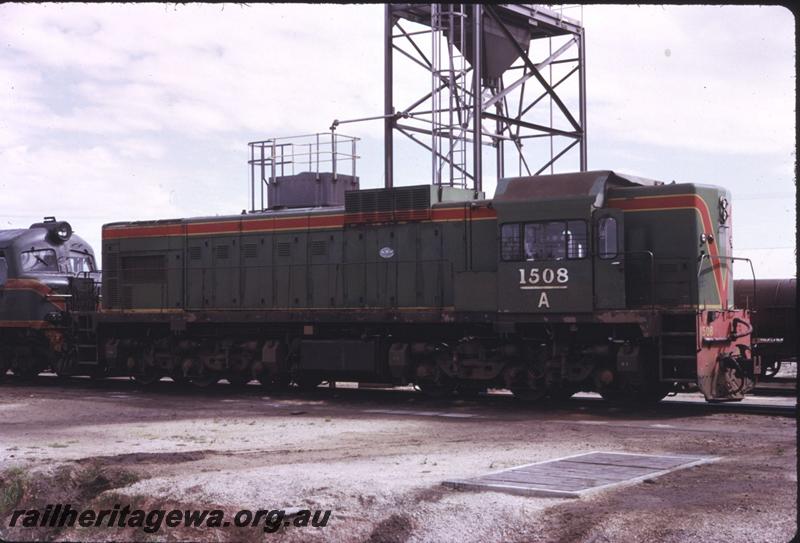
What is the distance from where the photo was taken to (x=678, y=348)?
630 inches

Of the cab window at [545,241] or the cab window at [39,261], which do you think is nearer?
the cab window at [545,241]

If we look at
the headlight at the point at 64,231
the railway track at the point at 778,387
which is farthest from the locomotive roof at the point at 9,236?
the railway track at the point at 778,387

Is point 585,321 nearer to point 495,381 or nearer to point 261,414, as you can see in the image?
point 495,381

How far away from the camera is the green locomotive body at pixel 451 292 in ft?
54.0

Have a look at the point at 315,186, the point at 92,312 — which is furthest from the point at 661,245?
the point at 92,312

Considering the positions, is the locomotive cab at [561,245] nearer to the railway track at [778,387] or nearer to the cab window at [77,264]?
the railway track at [778,387]

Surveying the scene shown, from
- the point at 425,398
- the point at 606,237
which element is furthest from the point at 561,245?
the point at 425,398

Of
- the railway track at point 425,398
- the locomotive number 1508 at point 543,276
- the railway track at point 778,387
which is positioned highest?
the locomotive number 1508 at point 543,276

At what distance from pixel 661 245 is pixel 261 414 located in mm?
7505

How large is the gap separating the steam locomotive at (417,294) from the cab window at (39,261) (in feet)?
0.14

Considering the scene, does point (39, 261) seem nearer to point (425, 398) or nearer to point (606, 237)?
point (425, 398)

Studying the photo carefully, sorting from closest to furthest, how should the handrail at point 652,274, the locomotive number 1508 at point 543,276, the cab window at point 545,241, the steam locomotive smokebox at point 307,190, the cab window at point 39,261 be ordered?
the handrail at point 652,274, the cab window at point 545,241, the locomotive number 1508 at point 543,276, the steam locomotive smokebox at point 307,190, the cab window at point 39,261

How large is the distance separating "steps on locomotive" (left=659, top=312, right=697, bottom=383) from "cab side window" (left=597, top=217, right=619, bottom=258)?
4.67 ft

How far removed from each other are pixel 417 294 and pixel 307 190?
16.7ft
